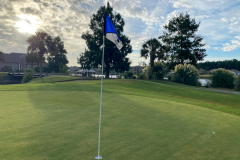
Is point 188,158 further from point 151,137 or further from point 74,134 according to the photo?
point 74,134

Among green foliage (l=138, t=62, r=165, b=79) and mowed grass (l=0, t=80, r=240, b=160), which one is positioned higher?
green foliage (l=138, t=62, r=165, b=79)

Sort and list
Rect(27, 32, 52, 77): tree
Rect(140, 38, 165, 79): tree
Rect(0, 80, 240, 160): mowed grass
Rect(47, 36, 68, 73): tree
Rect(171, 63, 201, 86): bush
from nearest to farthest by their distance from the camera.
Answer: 1. Rect(0, 80, 240, 160): mowed grass
2. Rect(171, 63, 201, 86): bush
3. Rect(140, 38, 165, 79): tree
4. Rect(27, 32, 52, 77): tree
5. Rect(47, 36, 68, 73): tree

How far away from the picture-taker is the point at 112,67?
4444 cm

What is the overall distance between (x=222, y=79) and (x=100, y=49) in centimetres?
2815

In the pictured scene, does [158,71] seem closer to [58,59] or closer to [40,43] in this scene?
[40,43]

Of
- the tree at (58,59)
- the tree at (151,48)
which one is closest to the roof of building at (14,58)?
the tree at (58,59)

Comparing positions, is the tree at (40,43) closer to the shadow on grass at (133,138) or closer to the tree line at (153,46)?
the tree line at (153,46)

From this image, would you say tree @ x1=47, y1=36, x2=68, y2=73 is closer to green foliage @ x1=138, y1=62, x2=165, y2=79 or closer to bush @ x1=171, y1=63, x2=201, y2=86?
green foliage @ x1=138, y1=62, x2=165, y2=79

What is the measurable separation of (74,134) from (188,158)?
2.88 metres

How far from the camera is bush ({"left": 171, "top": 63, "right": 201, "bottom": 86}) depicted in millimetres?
27156

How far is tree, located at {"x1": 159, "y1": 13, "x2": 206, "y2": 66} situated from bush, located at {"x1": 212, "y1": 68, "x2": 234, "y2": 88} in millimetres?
15717

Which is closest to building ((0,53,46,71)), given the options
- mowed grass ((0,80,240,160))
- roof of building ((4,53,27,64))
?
roof of building ((4,53,27,64))

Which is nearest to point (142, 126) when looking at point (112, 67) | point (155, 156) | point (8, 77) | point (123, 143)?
point (123, 143)

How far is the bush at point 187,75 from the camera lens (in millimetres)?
27156
